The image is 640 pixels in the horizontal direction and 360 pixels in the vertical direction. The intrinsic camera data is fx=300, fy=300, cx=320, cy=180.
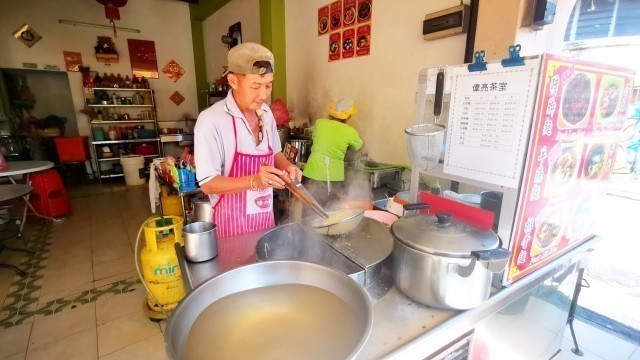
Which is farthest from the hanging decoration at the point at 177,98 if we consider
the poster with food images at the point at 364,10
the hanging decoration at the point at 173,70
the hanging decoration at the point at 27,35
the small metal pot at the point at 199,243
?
the small metal pot at the point at 199,243

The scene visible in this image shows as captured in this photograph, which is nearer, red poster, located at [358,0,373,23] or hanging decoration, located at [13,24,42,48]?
red poster, located at [358,0,373,23]

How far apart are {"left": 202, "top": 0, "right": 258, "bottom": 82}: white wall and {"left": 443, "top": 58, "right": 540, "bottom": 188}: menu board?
4.78 meters

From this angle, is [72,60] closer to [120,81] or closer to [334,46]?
[120,81]

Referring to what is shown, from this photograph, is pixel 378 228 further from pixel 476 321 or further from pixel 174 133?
pixel 174 133

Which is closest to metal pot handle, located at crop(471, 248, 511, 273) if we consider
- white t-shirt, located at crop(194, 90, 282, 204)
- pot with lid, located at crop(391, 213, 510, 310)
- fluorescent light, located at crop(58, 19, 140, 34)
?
pot with lid, located at crop(391, 213, 510, 310)

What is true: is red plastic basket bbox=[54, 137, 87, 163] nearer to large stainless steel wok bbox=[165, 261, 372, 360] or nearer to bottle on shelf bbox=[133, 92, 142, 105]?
bottle on shelf bbox=[133, 92, 142, 105]

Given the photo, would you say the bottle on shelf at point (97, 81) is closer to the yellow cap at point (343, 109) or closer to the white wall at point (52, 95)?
the white wall at point (52, 95)

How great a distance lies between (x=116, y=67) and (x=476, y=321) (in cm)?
852

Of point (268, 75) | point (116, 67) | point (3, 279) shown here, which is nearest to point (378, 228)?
point (268, 75)

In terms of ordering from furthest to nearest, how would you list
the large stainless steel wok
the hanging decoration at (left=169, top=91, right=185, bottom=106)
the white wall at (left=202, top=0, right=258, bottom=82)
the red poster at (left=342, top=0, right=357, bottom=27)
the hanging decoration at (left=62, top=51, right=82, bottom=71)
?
1. the hanging decoration at (left=169, top=91, right=185, bottom=106)
2. the hanging decoration at (left=62, top=51, right=82, bottom=71)
3. the white wall at (left=202, top=0, right=258, bottom=82)
4. the red poster at (left=342, top=0, right=357, bottom=27)
5. the large stainless steel wok

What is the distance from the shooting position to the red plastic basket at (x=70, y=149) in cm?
619

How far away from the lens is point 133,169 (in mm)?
6512

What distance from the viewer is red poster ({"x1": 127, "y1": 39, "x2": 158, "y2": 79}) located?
7066 mm

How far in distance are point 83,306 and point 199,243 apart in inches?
92.1
